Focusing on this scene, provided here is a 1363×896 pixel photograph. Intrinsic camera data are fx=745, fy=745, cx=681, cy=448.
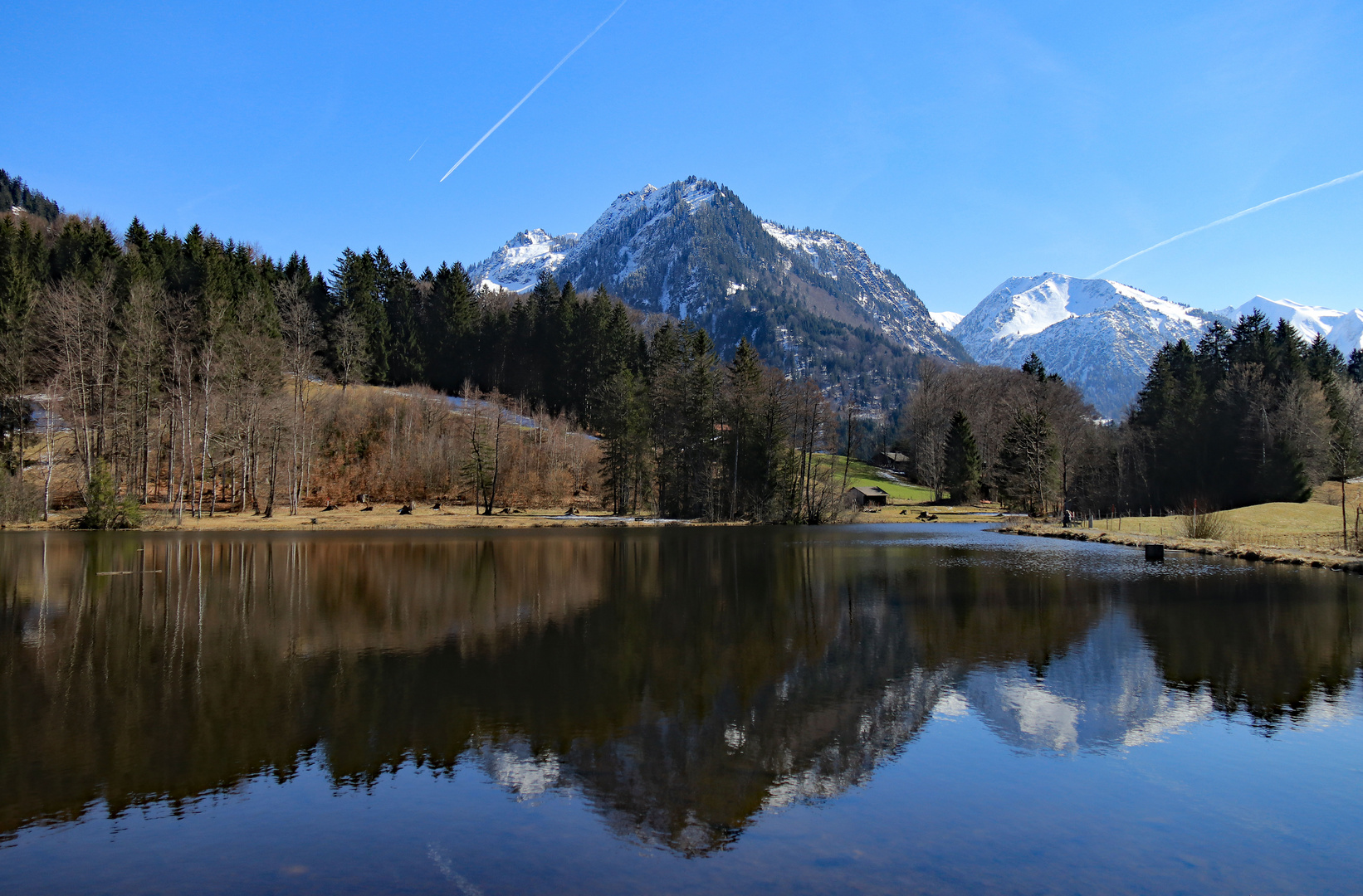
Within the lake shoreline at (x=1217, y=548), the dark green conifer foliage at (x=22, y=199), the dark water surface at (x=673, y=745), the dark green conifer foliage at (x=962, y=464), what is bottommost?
the dark water surface at (x=673, y=745)

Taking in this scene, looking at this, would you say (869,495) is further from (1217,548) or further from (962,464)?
(1217,548)

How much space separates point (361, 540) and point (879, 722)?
38526 mm

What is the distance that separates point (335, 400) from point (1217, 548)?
7326 centimetres

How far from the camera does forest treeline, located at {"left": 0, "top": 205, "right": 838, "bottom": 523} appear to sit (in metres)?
55.2

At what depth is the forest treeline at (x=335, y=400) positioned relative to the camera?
55.2 meters

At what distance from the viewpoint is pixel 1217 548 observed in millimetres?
36750

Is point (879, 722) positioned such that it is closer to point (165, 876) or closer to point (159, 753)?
point (165, 876)

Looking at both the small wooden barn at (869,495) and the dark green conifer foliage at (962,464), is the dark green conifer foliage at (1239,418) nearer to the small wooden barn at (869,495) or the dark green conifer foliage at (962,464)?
the dark green conifer foliage at (962,464)

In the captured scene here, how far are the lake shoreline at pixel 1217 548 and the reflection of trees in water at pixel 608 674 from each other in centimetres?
607

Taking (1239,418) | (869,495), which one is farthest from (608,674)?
(869,495)

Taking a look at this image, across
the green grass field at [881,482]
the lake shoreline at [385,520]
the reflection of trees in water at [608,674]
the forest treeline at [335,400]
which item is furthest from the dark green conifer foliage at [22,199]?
the reflection of trees in water at [608,674]

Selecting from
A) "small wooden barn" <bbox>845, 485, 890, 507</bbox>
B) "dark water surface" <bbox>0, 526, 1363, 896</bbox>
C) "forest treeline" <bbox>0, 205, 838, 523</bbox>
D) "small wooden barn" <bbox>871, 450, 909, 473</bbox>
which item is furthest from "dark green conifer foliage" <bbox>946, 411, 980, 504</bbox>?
"dark water surface" <bbox>0, 526, 1363, 896</bbox>

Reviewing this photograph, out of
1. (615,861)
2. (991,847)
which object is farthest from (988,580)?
(615,861)

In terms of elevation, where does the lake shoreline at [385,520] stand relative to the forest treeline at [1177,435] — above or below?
below
